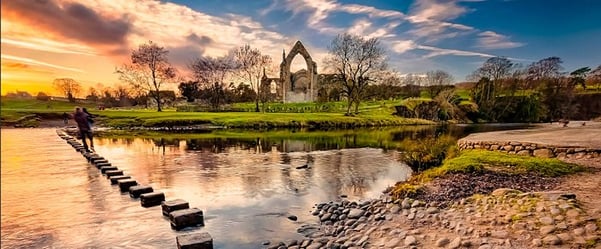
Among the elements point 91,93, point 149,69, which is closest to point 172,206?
point 91,93

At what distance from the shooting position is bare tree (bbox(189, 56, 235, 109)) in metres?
70.1

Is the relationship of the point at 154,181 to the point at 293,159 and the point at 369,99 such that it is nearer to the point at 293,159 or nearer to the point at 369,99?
the point at 293,159

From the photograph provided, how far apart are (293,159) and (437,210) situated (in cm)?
1147

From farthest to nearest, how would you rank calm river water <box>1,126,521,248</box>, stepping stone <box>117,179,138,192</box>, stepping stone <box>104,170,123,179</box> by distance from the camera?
stepping stone <box>104,170,123,179</box>, stepping stone <box>117,179,138,192</box>, calm river water <box>1,126,521,248</box>

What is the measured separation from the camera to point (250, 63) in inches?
2532

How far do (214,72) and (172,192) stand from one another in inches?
2509

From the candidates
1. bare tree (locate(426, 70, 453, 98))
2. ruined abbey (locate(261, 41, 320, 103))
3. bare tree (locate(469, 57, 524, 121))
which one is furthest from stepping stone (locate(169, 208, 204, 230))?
bare tree (locate(426, 70, 453, 98))

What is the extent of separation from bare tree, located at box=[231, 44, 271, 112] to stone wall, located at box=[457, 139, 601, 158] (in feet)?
172

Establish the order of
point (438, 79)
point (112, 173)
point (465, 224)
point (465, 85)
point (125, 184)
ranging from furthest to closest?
point (438, 79) < point (465, 85) < point (112, 173) < point (125, 184) < point (465, 224)

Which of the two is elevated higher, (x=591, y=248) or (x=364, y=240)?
(x=591, y=248)

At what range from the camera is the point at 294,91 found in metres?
89.1

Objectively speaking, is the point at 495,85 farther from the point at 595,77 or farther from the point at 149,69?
the point at 149,69

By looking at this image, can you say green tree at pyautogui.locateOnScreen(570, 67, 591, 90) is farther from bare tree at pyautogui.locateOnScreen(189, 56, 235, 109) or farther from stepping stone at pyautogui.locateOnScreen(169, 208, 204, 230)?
bare tree at pyautogui.locateOnScreen(189, 56, 235, 109)

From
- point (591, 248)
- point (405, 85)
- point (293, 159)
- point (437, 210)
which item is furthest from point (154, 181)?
point (405, 85)
